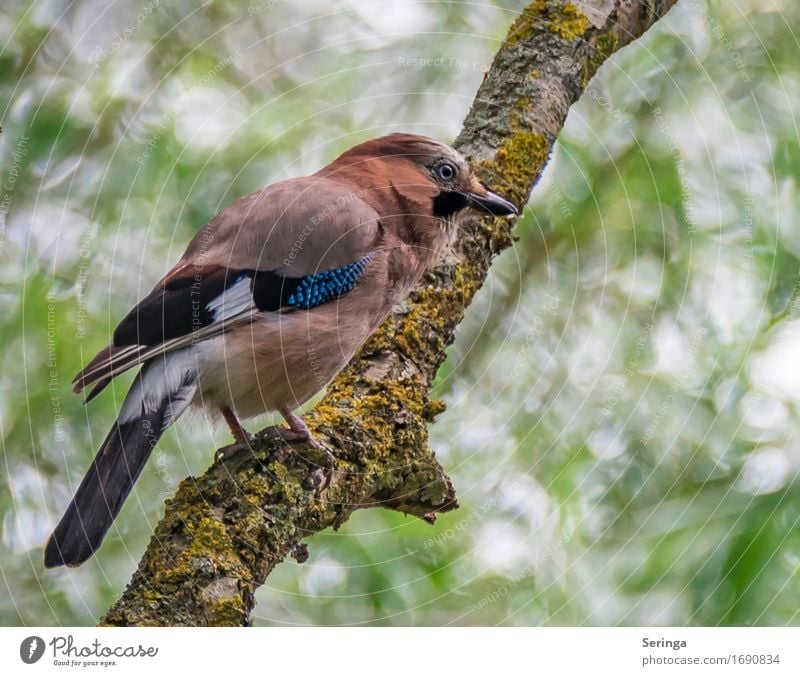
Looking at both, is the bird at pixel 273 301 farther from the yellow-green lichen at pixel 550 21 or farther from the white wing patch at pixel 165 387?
the yellow-green lichen at pixel 550 21

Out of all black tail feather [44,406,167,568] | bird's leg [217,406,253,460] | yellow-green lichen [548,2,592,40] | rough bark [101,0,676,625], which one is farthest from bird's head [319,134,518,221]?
black tail feather [44,406,167,568]

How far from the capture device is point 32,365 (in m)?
5.01

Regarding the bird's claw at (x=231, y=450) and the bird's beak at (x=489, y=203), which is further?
the bird's beak at (x=489, y=203)

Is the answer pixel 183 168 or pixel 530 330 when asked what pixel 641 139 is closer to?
pixel 530 330

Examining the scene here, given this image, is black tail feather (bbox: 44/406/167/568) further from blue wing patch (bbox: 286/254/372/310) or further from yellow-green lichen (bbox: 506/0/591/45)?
yellow-green lichen (bbox: 506/0/591/45)

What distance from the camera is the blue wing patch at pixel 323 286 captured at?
4562 millimetres

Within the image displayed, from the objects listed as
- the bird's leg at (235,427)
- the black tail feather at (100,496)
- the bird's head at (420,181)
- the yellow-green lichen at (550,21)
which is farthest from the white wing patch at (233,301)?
the yellow-green lichen at (550,21)

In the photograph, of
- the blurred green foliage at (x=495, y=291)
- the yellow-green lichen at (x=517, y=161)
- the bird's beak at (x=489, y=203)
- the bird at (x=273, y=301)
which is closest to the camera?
the bird at (x=273, y=301)

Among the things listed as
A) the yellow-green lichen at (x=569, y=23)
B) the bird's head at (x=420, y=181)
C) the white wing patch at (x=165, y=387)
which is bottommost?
the white wing patch at (x=165, y=387)

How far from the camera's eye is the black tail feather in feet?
12.2

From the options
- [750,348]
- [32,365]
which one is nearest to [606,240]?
[750,348]

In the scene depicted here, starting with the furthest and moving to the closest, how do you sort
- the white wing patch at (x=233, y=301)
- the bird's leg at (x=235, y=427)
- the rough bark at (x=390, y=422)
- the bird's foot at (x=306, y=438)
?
1. the bird's leg at (x=235, y=427)
2. the white wing patch at (x=233, y=301)
3. the bird's foot at (x=306, y=438)
4. the rough bark at (x=390, y=422)

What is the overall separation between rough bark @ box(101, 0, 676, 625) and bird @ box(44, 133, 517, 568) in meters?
0.16

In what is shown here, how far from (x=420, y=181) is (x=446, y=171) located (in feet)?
0.45
